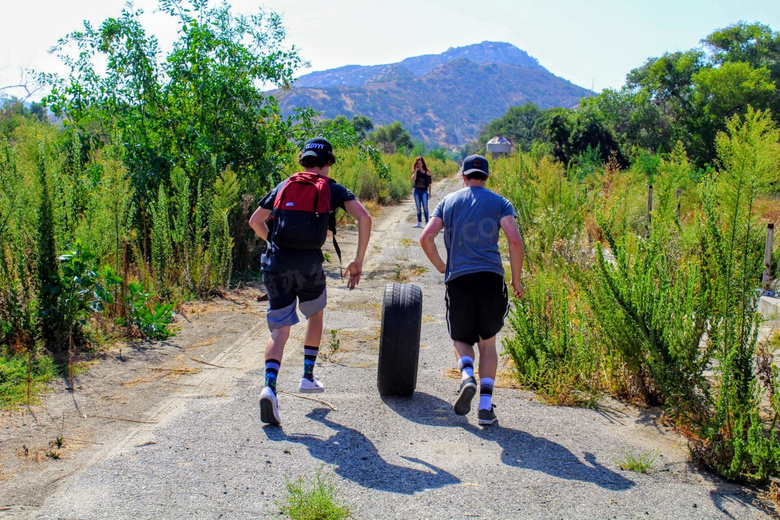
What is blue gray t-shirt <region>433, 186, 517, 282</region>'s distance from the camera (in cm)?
444

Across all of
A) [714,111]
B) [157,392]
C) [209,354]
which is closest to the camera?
[157,392]

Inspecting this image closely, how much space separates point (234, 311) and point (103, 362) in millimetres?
2313

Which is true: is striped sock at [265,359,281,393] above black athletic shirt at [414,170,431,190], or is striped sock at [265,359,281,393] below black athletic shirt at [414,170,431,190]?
below

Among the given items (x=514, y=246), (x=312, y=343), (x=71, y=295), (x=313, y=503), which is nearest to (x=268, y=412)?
(x=312, y=343)

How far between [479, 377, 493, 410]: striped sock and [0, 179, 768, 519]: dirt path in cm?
15

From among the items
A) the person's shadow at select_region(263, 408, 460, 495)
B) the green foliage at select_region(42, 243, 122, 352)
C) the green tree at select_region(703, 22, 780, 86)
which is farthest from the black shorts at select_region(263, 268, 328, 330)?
the green tree at select_region(703, 22, 780, 86)

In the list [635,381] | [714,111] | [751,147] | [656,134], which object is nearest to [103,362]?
[635,381]

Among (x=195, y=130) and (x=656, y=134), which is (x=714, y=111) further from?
(x=195, y=130)

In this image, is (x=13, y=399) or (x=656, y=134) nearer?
(x=13, y=399)

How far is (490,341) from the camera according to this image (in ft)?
14.9

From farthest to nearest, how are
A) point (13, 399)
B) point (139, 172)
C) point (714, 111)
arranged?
point (714, 111)
point (139, 172)
point (13, 399)

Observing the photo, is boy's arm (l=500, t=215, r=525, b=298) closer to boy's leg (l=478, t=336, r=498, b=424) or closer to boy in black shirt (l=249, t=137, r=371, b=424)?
boy's leg (l=478, t=336, r=498, b=424)

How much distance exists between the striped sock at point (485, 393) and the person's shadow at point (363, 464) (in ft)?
2.49

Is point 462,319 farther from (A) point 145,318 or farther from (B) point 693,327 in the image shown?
(A) point 145,318
